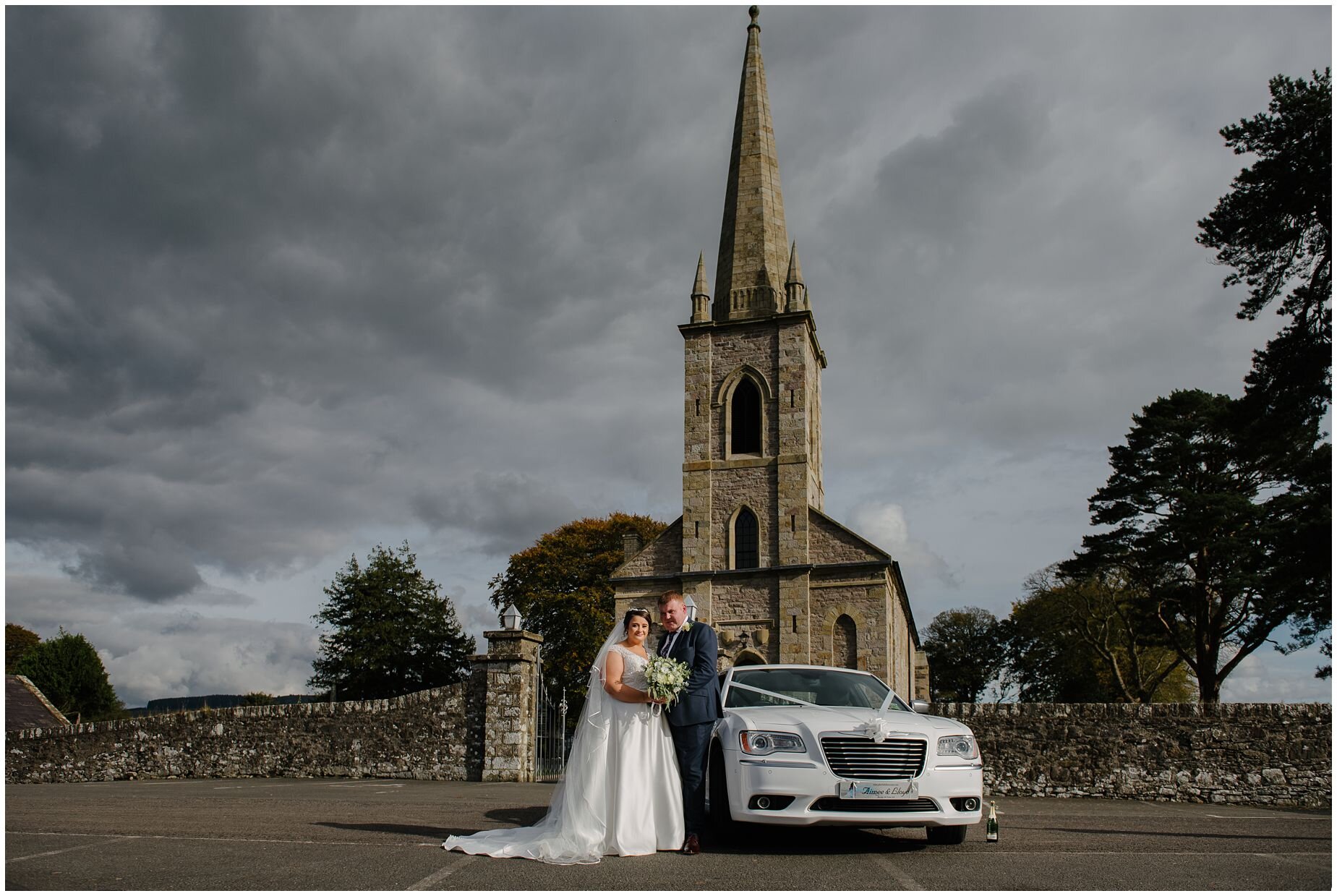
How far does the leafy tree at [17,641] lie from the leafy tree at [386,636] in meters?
20.5

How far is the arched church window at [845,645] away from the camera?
29281mm

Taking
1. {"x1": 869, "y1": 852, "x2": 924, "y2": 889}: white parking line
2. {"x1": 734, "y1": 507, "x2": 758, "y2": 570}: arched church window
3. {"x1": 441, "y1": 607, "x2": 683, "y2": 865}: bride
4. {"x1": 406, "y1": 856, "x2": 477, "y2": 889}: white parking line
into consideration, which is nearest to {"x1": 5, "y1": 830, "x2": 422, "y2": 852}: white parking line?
{"x1": 441, "y1": 607, "x2": 683, "y2": 865}: bride

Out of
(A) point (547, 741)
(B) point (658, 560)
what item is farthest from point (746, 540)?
(A) point (547, 741)

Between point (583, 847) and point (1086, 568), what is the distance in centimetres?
3505

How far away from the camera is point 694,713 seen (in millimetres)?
6883

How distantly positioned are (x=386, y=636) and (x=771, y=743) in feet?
135

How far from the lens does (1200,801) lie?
44.0 ft

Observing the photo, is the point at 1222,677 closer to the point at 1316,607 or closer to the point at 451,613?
the point at 1316,607

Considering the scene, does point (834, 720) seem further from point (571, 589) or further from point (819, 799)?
point (571, 589)

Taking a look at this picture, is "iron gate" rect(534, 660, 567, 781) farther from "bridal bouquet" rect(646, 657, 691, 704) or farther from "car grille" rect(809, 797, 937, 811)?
"car grille" rect(809, 797, 937, 811)

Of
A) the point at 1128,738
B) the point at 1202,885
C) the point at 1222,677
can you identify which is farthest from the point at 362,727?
the point at 1222,677

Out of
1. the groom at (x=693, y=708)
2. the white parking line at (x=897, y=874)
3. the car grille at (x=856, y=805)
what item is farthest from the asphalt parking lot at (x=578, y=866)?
the groom at (x=693, y=708)

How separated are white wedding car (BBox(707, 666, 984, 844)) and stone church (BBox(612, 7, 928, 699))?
2176cm

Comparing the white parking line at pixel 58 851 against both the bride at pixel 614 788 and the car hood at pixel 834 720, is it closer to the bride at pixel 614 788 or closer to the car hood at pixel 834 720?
the bride at pixel 614 788
